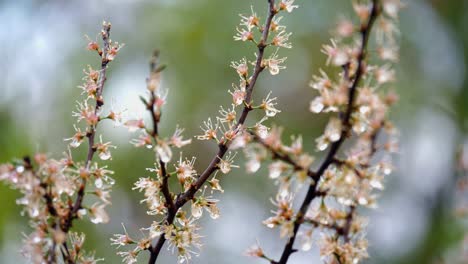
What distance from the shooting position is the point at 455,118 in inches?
253

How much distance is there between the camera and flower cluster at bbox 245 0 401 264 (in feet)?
2.76

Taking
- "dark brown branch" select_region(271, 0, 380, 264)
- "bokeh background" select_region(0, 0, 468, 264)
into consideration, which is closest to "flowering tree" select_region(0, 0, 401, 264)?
"dark brown branch" select_region(271, 0, 380, 264)

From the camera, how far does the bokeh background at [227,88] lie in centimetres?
588

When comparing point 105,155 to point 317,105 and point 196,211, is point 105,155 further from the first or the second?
point 317,105

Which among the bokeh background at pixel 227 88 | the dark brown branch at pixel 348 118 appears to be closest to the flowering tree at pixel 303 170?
the dark brown branch at pixel 348 118

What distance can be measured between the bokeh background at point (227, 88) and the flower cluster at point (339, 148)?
476 centimetres

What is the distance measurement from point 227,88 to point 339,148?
581 cm

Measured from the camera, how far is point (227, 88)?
6676 millimetres

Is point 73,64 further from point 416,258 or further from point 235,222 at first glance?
point 416,258

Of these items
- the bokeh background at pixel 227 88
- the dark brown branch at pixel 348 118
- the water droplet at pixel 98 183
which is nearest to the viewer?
the dark brown branch at pixel 348 118

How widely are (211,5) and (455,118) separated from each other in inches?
122

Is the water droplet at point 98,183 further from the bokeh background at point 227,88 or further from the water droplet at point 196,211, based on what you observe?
the bokeh background at point 227,88

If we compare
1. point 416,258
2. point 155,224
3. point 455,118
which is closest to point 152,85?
point 155,224

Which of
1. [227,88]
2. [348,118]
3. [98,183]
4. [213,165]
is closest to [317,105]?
[348,118]
